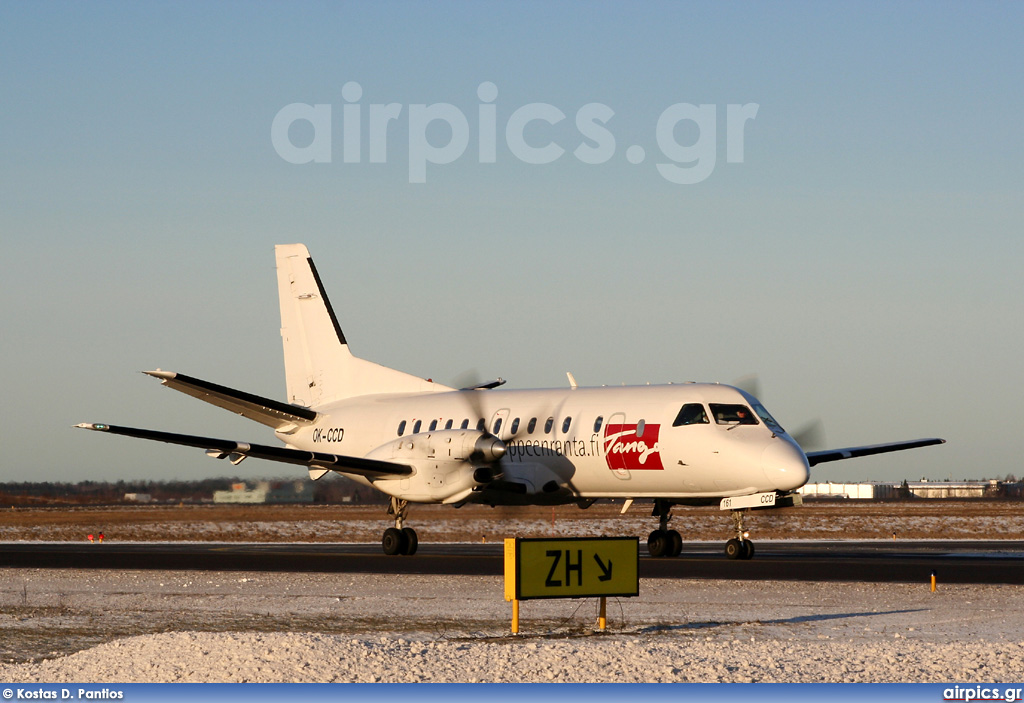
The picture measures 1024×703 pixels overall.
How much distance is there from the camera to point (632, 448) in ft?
87.7

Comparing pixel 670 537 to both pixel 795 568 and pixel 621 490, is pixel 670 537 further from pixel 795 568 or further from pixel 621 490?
pixel 795 568

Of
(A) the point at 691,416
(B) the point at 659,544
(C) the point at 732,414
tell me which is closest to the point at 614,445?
(A) the point at 691,416

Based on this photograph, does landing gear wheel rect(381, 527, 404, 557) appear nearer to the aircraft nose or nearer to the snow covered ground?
the snow covered ground

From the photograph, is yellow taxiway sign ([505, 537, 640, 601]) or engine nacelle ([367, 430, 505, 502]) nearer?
yellow taxiway sign ([505, 537, 640, 601])

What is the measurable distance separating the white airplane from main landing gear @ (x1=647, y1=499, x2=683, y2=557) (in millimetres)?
35

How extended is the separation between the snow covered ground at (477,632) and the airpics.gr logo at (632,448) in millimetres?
5544

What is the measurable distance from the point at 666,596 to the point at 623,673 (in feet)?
26.3

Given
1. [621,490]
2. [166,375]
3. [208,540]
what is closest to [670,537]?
[621,490]

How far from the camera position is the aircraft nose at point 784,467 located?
79.7ft

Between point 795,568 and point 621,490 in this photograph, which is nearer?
point 795,568

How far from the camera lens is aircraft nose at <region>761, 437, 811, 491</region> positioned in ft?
79.7

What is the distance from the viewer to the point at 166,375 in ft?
84.3

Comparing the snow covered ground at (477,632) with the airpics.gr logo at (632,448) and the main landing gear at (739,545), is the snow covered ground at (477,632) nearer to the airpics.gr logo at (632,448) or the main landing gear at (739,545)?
the main landing gear at (739,545)

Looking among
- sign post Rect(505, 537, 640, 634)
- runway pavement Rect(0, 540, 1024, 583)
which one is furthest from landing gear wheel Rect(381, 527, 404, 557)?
sign post Rect(505, 537, 640, 634)
